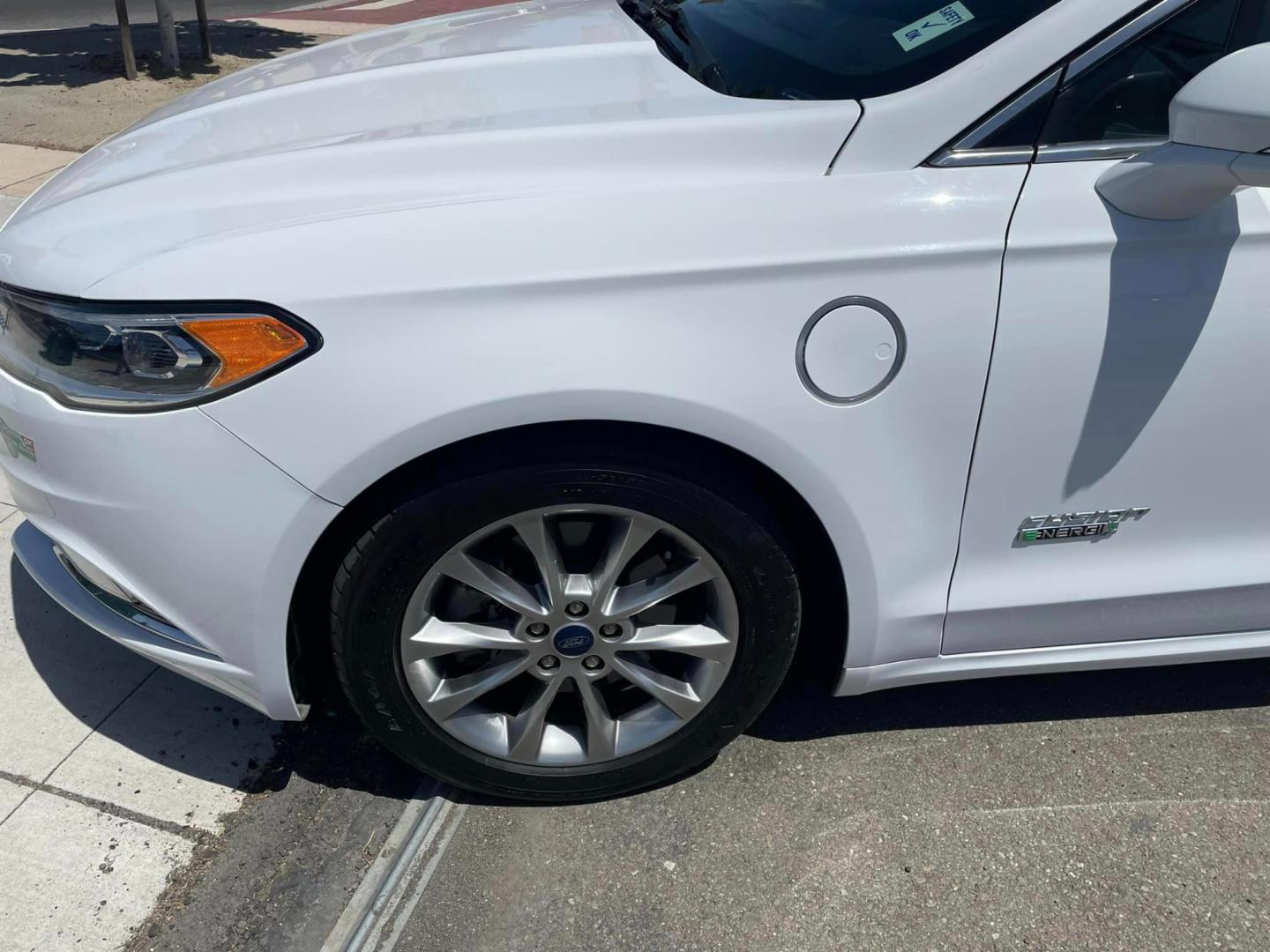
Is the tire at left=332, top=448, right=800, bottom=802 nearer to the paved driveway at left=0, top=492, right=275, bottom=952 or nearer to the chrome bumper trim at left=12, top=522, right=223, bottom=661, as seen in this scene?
the chrome bumper trim at left=12, top=522, right=223, bottom=661

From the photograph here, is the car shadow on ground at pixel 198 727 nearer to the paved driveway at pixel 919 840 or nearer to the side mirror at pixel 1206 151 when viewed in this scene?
the paved driveway at pixel 919 840

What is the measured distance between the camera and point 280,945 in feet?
6.38

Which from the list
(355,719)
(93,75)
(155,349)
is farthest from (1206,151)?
(93,75)

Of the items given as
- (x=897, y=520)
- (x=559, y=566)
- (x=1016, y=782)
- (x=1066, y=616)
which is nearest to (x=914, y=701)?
(x=1016, y=782)

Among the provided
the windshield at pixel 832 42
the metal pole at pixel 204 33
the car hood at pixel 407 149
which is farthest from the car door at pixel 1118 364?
the metal pole at pixel 204 33

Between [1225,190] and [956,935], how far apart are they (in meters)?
1.39

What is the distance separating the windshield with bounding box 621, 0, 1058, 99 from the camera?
6.18 ft

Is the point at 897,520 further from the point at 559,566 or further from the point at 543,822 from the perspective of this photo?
the point at 543,822

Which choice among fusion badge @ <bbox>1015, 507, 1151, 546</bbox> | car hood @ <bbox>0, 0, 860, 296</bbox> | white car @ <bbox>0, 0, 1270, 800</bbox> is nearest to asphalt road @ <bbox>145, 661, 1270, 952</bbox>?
white car @ <bbox>0, 0, 1270, 800</bbox>

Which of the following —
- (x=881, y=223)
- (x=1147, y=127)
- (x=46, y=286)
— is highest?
(x=1147, y=127)

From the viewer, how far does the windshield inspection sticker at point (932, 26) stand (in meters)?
1.96

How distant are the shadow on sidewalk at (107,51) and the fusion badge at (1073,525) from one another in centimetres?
807

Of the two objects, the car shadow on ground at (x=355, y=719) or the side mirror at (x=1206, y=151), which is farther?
the car shadow on ground at (x=355, y=719)

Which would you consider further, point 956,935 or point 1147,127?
point 956,935
